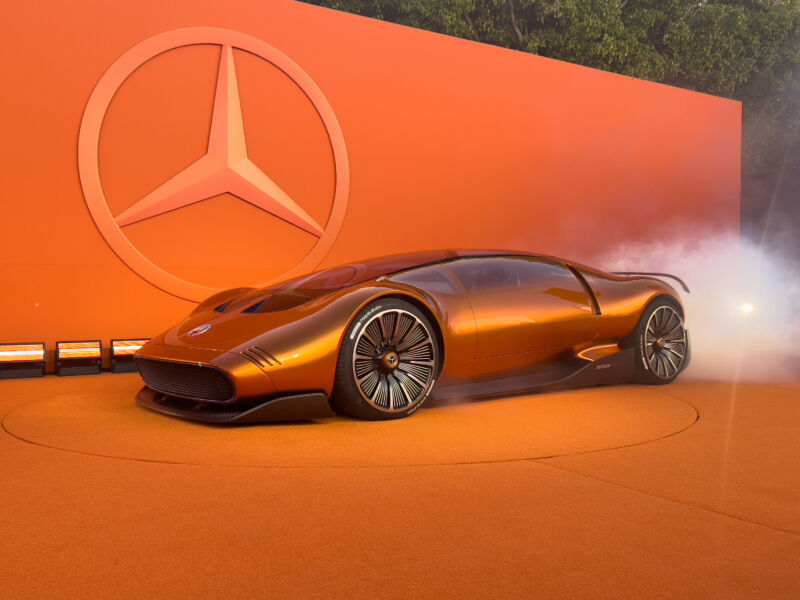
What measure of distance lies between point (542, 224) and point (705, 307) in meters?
2.94

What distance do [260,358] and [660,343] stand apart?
297cm

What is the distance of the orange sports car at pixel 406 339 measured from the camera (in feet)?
12.4

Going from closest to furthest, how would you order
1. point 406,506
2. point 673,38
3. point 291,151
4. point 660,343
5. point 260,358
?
1. point 406,506
2. point 260,358
3. point 660,343
4. point 291,151
5. point 673,38

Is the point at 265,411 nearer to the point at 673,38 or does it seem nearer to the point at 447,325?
the point at 447,325

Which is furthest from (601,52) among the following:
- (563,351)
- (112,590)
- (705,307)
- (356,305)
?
(112,590)

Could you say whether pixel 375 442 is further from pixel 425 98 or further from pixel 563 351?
pixel 425 98

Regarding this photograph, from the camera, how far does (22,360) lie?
5.89 meters

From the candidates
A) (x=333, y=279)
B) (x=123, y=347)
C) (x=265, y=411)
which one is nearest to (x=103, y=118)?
(x=123, y=347)

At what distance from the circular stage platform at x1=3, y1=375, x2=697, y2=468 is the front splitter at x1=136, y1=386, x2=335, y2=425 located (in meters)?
0.06

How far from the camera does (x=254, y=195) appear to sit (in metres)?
7.23

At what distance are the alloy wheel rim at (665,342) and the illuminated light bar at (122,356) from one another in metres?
3.99

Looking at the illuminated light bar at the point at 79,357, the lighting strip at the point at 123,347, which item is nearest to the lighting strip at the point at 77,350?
the illuminated light bar at the point at 79,357

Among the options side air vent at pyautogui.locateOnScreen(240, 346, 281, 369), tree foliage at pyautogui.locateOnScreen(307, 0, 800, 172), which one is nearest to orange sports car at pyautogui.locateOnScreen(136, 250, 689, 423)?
side air vent at pyautogui.locateOnScreen(240, 346, 281, 369)

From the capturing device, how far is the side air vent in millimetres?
3660
